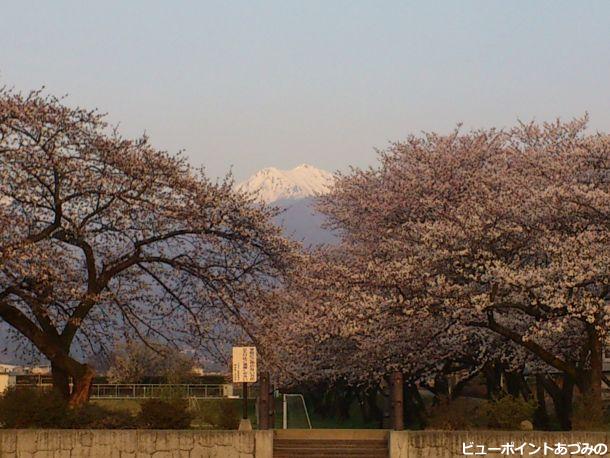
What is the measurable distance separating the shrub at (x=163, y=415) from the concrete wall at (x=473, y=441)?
5851mm

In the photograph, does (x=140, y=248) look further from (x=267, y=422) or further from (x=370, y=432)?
(x=370, y=432)

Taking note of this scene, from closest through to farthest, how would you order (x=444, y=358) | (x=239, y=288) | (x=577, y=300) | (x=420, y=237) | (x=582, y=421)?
(x=582, y=421), (x=577, y=300), (x=239, y=288), (x=420, y=237), (x=444, y=358)

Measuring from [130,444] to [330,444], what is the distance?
5465mm

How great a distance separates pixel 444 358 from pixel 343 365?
5696 mm

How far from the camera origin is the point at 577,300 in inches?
1118

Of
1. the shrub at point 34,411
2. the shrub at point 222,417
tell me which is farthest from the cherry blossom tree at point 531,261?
the shrub at point 34,411

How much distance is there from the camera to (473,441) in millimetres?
25109

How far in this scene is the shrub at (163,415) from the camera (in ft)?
87.4

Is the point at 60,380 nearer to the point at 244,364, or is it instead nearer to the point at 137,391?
the point at 244,364

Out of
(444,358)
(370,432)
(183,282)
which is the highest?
(183,282)

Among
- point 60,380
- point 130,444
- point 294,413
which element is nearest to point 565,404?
point 294,413

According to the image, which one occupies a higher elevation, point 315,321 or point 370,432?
point 315,321

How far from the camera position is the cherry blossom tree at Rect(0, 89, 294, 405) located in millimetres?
27406

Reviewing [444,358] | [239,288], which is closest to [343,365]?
[444,358]
